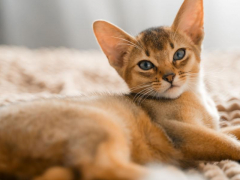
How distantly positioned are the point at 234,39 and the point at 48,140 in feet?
11.1

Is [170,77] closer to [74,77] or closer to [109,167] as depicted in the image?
[109,167]

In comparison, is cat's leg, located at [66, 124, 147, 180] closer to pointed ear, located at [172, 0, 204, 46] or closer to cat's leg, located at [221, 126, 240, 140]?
cat's leg, located at [221, 126, 240, 140]

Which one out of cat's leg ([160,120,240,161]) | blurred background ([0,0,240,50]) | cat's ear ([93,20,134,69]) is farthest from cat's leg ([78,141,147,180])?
blurred background ([0,0,240,50])

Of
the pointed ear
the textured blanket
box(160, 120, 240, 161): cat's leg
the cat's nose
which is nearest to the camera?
box(160, 120, 240, 161): cat's leg

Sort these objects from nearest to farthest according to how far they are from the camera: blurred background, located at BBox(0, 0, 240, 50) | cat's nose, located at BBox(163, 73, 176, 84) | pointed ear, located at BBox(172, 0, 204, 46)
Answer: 1. cat's nose, located at BBox(163, 73, 176, 84)
2. pointed ear, located at BBox(172, 0, 204, 46)
3. blurred background, located at BBox(0, 0, 240, 50)

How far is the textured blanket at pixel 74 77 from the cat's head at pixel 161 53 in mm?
→ 301

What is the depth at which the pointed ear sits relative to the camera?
1516 mm

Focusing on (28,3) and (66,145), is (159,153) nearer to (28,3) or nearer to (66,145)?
(66,145)

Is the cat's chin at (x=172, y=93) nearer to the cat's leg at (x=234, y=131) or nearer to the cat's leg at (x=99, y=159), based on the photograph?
the cat's leg at (x=234, y=131)

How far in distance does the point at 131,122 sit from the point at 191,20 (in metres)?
0.71

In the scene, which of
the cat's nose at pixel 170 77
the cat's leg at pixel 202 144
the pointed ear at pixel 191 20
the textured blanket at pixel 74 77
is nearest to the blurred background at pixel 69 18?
the textured blanket at pixel 74 77

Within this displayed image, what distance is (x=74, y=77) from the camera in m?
2.44

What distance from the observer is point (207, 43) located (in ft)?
12.6

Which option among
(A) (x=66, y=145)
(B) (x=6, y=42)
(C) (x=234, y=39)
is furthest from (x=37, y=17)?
(A) (x=66, y=145)
